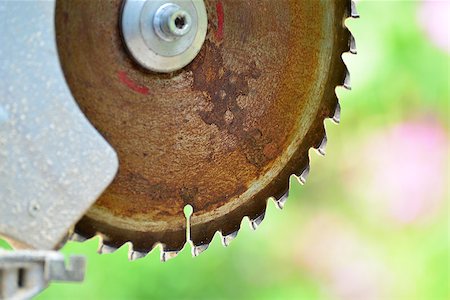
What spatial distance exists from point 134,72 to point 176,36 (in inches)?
2.6

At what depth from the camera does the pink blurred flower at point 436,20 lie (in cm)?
345

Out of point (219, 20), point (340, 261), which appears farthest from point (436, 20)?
point (219, 20)

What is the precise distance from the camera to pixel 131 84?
46.8 inches

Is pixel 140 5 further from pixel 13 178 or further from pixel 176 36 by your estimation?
pixel 13 178

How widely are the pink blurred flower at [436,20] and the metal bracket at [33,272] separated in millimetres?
2660

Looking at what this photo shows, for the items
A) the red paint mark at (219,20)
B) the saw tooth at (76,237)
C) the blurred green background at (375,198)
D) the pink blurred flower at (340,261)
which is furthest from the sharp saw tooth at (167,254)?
the pink blurred flower at (340,261)

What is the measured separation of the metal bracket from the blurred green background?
7.87 feet

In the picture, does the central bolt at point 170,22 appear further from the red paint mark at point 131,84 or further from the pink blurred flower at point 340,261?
the pink blurred flower at point 340,261

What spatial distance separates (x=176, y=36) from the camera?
118 cm

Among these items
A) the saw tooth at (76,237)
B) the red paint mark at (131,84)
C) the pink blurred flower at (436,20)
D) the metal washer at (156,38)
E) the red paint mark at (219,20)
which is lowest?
the saw tooth at (76,237)

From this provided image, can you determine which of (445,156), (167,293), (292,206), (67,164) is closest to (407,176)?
(445,156)

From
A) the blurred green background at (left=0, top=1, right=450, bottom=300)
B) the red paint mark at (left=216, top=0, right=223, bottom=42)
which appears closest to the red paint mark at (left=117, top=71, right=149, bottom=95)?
the red paint mark at (left=216, top=0, right=223, bottom=42)

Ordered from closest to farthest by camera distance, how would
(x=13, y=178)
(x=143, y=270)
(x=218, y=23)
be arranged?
(x=13, y=178) → (x=218, y=23) → (x=143, y=270)

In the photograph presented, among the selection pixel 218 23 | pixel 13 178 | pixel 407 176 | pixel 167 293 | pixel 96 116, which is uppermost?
pixel 407 176
